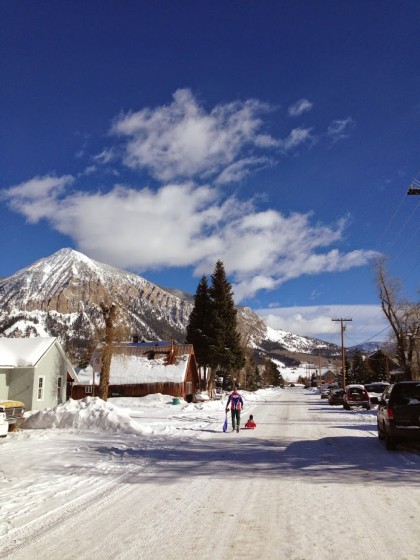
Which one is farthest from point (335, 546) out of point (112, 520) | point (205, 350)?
point (205, 350)

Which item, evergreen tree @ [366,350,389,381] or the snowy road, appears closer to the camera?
the snowy road

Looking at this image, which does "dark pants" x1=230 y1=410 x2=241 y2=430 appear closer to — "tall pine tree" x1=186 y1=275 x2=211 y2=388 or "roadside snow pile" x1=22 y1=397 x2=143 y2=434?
"roadside snow pile" x1=22 y1=397 x2=143 y2=434

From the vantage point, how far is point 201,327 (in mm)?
59781

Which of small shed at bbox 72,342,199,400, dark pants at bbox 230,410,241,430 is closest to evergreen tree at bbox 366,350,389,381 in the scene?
small shed at bbox 72,342,199,400

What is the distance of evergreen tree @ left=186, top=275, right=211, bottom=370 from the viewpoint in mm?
58312

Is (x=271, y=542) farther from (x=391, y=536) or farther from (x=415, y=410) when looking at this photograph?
(x=415, y=410)

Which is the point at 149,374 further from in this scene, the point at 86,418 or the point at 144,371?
the point at 86,418

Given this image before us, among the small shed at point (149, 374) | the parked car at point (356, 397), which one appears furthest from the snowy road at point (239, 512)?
the small shed at point (149, 374)

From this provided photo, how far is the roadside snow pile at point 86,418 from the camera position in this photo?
17.3 m

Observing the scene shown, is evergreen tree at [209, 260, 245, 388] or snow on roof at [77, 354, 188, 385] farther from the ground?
evergreen tree at [209, 260, 245, 388]

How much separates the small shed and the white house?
13267mm

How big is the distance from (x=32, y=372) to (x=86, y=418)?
14080 millimetres

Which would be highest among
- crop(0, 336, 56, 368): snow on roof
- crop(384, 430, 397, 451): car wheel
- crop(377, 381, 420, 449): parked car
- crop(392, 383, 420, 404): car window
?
crop(0, 336, 56, 368): snow on roof

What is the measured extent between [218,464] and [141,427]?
694 centimetres
